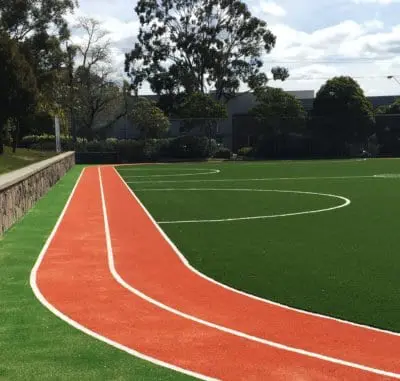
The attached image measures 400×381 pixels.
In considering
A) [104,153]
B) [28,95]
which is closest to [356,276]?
[28,95]

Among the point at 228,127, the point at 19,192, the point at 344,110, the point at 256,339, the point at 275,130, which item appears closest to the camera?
the point at 256,339

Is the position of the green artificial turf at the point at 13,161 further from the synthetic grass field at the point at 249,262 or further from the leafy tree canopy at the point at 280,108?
the leafy tree canopy at the point at 280,108

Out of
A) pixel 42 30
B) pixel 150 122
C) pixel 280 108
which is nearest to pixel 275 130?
pixel 280 108

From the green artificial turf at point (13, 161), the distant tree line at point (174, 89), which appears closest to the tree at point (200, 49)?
the distant tree line at point (174, 89)

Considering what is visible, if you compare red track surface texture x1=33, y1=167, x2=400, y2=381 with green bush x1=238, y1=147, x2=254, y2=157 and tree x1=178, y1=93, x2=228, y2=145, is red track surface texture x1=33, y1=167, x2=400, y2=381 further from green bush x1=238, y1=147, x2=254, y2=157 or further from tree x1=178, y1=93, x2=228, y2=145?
tree x1=178, y1=93, x2=228, y2=145

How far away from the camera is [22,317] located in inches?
226

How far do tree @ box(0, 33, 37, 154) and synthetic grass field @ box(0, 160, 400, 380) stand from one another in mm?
9508

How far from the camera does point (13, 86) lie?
25406mm

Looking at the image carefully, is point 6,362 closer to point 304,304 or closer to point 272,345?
point 272,345

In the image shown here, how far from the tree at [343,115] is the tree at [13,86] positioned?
26043 mm

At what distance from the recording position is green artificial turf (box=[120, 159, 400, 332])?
6354mm

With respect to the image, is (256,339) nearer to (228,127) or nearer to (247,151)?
(247,151)

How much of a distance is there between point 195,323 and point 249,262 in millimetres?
2763

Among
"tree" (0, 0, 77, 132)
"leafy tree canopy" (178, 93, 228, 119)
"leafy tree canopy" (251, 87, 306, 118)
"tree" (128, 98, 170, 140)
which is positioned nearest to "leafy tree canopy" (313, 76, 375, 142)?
"leafy tree canopy" (251, 87, 306, 118)
